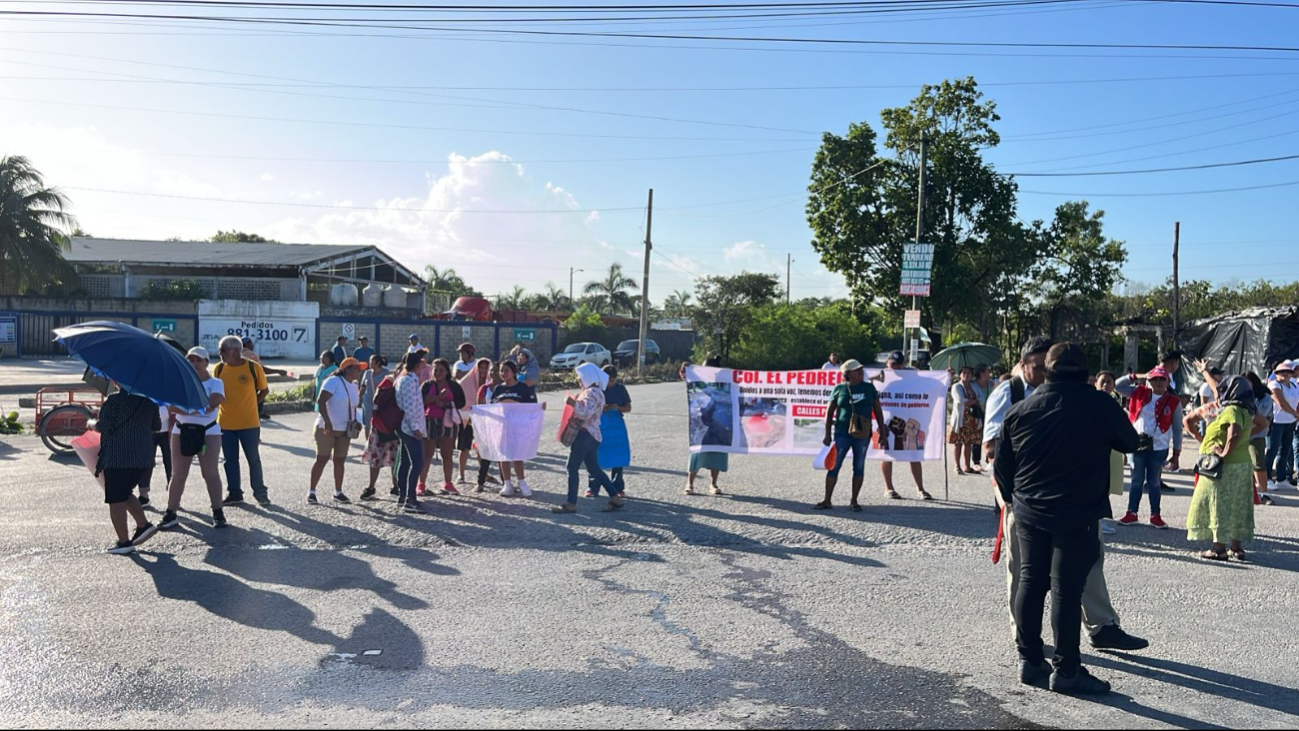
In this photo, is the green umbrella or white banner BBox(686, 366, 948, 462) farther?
the green umbrella

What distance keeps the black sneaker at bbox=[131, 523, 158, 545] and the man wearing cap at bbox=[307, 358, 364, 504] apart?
2134 mm

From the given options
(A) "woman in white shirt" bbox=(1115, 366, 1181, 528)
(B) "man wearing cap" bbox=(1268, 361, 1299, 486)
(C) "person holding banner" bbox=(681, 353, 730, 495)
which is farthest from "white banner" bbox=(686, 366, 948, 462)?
(B) "man wearing cap" bbox=(1268, 361, 1299, 486)

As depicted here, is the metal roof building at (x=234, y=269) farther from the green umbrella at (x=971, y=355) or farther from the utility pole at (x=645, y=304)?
the green umbrella at (x=971, y=355)

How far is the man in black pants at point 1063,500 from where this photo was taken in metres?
5.01

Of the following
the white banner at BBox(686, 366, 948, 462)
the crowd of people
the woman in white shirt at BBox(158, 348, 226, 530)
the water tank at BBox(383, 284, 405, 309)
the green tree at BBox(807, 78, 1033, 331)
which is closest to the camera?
the woman in white shirt at BBox(158, 348, 226, 530)

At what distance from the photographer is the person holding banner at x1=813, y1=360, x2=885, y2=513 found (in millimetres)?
10008

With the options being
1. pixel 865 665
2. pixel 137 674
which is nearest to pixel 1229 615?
pixel 865 665

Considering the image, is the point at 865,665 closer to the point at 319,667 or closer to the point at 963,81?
the point at 319,667

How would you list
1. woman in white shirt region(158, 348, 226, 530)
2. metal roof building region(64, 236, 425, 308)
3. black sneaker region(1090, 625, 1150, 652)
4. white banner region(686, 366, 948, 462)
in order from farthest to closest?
metal roof building region(64, 236, 425, 308)
white banner region(686, 366, 948, 462)
woman in white shirt region(158, 348, 226, 530)
black sneaker region(1090, 625, 1150, 652)

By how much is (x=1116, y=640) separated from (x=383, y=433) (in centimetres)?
731

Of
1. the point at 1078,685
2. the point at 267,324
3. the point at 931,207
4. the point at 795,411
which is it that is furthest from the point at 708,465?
the point at 267,324

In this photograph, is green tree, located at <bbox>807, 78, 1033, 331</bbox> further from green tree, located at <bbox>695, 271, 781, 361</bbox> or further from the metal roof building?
the metal roof building

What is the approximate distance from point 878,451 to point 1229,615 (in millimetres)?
4901

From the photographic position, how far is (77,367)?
34.0 meters
